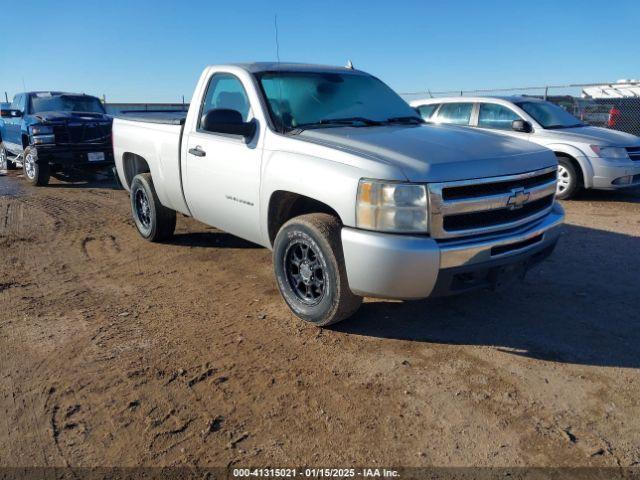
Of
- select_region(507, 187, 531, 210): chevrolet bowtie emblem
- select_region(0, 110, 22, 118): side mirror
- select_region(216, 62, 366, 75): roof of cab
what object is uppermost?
select_region(216, 62, 366, 75): roof of cab

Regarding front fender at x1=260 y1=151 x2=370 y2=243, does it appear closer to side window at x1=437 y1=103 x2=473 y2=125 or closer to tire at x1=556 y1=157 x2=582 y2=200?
tire at x1=556 y1=157 x2=582 y2=200

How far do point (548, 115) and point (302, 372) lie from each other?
7.88 m

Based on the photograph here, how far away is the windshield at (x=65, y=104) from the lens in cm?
1164

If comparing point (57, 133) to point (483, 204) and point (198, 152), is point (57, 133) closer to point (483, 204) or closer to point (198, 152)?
point (198, 152)

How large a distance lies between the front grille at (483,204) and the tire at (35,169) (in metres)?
10.1

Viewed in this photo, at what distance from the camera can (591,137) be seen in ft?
27.6

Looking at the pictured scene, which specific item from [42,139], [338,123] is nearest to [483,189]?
[338,123]

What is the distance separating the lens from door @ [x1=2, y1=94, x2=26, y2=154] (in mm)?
11891

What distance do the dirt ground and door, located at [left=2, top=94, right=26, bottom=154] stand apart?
26.1 feet

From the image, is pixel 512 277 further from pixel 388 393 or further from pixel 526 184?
pixel 388 393

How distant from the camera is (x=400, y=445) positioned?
2.61 meters

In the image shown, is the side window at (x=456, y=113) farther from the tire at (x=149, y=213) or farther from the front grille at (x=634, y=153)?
the tire at (x=149, y=213)

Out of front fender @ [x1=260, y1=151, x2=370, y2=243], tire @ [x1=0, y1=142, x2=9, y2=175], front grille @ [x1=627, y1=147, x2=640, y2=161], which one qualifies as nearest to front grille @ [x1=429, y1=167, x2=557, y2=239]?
front fender @ [x1=260, y1=151, x2=370, y2=243]

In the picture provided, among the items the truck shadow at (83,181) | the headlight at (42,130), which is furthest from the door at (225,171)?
the headlight at (42,130)
